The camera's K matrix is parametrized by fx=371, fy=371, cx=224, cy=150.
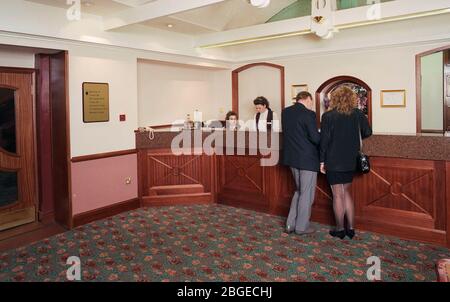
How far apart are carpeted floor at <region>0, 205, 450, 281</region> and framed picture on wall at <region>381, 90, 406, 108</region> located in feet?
9.49

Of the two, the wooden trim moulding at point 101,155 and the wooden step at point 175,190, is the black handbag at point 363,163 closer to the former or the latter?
the wooden step at point 175,190

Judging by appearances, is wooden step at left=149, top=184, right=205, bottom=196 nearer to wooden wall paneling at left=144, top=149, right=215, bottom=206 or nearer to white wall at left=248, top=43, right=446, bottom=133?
wooden wall paneling at left=144, top=149, right=215, bottom=206

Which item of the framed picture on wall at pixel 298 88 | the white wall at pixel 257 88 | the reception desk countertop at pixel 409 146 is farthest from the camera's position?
the white wall at pixel 257 88

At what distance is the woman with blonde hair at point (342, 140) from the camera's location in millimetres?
3881

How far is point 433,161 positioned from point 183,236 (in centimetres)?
282

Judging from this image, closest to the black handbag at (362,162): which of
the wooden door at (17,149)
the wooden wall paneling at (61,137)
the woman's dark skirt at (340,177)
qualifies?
the woman's dark skirt at (340,177)

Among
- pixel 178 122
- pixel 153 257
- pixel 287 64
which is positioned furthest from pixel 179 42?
pixel 153 257

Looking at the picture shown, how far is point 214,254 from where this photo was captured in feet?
12.4

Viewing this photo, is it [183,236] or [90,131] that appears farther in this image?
[90,131]

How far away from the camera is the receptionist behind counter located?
257 inches

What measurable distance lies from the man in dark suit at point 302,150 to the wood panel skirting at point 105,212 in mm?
2480

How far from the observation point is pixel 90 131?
5016 millimetres
